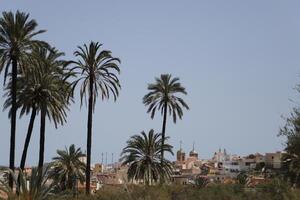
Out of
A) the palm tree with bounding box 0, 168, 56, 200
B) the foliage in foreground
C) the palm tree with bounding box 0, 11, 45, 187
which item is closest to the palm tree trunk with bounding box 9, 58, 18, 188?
Answer: the palm tree with bounding box 0, 11, 45, 187

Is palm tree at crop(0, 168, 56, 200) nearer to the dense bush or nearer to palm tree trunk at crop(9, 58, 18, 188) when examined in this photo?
the dense bush

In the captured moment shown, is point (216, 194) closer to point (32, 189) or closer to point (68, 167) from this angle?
point (32, 189)

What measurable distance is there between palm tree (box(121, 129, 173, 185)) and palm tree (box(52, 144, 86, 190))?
15.1ft

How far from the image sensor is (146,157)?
59406 mm

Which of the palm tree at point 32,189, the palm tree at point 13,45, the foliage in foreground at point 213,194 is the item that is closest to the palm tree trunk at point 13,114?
the palm tree at point 13,45

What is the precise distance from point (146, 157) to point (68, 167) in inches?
313

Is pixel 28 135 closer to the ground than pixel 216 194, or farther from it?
farther from it

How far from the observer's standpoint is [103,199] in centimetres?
3406

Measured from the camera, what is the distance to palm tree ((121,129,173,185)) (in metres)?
58.8

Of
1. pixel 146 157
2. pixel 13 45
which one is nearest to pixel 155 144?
pixel 146 157

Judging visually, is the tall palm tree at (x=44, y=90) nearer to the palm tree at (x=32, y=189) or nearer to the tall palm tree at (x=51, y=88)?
the tall palm tree at (x=51, y=88)

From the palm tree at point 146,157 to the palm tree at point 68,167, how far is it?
15.1ft

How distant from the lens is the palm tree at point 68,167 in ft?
190

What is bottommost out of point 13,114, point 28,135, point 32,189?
point 32,189
